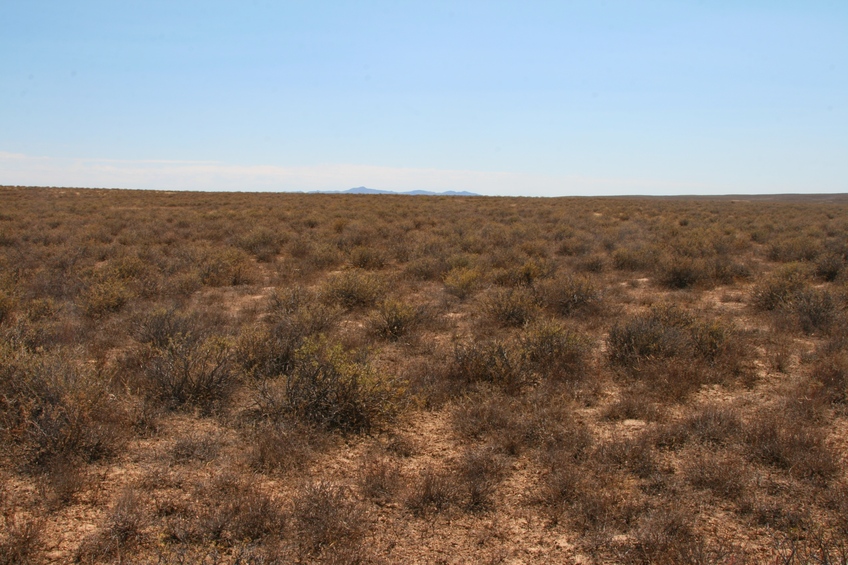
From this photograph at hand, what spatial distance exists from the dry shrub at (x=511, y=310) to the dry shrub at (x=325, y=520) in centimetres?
473

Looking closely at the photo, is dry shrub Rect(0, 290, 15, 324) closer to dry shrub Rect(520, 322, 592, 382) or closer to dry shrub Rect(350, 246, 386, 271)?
dry shrub Rect(350, 246, 386, 271)

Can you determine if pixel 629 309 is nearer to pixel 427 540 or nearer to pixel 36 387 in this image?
pixel 427 540

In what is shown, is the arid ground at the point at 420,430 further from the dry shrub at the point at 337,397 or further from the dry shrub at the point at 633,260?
the dry shrub at the point at 633,260

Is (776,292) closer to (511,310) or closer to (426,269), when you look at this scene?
(511,310)

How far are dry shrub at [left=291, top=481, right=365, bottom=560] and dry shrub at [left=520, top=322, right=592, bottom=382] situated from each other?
9.75ft

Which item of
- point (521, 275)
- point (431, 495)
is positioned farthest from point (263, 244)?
point (431, 495)

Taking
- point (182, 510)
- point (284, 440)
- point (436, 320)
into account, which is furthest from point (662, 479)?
point (436, 320)

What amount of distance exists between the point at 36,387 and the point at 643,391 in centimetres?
599

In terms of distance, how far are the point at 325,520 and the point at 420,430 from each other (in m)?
1.59

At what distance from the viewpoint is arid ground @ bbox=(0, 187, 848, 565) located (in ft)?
10.6

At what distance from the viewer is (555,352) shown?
6148 millimetres

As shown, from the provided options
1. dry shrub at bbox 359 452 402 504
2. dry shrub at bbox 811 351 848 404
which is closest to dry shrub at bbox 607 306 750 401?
dry shrub at bbox 811 351 848 404

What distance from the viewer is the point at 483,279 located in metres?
11.0

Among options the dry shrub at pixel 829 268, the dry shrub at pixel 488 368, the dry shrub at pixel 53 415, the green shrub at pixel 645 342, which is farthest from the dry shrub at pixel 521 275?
the dry shrub at pixel 53 415
